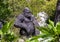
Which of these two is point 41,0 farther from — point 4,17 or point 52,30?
point 52,30

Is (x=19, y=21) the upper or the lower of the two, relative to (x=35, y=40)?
lower

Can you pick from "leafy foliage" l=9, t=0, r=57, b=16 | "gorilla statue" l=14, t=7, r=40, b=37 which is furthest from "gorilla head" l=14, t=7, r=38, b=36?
"leafy foliage" l=9, t=0, r=57, b=16

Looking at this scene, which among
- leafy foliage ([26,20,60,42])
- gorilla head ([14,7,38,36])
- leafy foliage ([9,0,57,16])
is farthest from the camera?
leafy foliage ([9,0,57,16])

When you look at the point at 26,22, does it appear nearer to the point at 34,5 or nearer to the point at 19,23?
the point at 19,23

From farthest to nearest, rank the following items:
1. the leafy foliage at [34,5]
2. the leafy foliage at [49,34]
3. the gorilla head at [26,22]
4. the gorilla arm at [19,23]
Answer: the leafy foliage at [34,5] → the gorilla head at [26,22] → the gorilla arm at [19,23] → the leafy foliage at [49,34]

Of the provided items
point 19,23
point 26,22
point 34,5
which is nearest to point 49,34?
point 19,23

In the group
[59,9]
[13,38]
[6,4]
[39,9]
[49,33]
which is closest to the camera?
[49,33]

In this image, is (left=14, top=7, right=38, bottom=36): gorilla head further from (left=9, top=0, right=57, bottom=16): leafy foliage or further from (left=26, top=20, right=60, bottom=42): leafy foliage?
(left=26, top=20, right=60, bottom=42): leafy foliage

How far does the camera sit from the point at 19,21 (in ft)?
24.8

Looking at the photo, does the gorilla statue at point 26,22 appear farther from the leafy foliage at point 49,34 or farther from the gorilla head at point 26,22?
the leafy foliage at point 49,34

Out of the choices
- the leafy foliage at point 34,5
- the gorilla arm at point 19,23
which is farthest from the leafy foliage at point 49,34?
the leafy foliage at point 34,5

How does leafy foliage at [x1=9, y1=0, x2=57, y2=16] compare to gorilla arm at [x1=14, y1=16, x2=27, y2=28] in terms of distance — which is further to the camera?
leafy foliage at [x1=9, y1=0, x2=57, y2=16]

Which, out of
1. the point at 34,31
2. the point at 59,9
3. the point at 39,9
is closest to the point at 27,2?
the point at 39,9

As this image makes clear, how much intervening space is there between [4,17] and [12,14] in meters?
0.70
